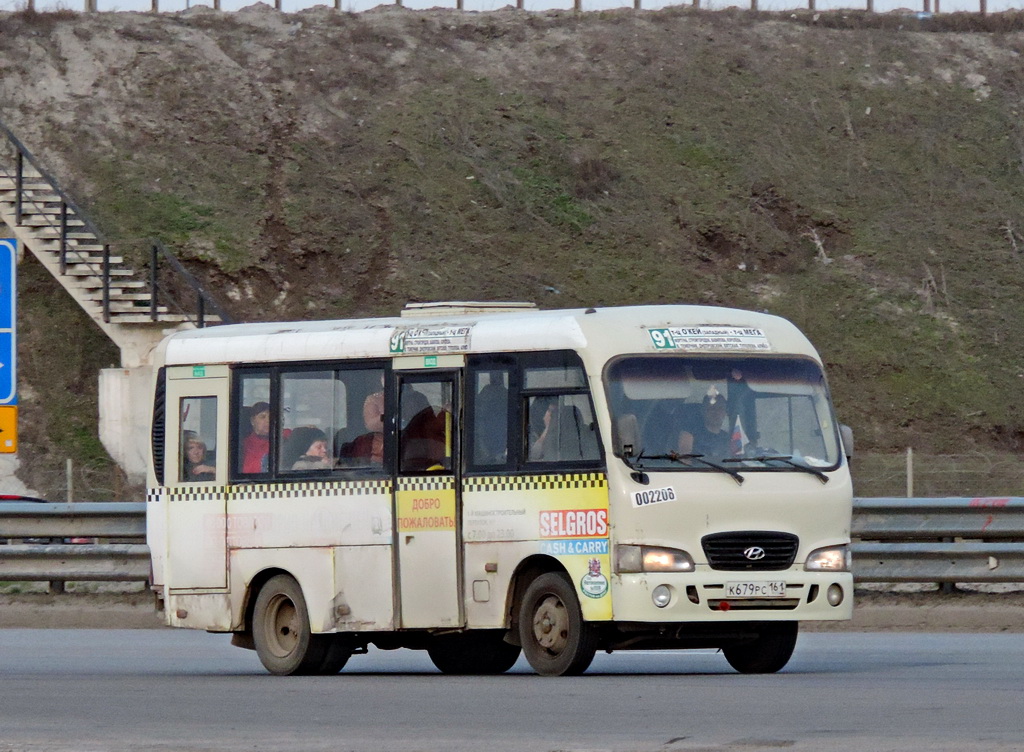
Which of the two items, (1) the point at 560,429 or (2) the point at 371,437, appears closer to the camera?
(1) the point at 560,429

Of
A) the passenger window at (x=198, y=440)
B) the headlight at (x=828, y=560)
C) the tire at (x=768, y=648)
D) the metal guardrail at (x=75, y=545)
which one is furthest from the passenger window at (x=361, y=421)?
the metal guardrail at (x=75, y=545)

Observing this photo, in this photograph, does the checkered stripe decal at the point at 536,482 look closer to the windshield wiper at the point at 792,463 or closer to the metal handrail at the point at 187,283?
the windshield wiper at the point at 792,463

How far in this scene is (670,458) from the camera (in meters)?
14.1

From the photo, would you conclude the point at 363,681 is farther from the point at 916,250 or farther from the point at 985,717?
the point at 916,250

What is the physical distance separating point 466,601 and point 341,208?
2899 cm

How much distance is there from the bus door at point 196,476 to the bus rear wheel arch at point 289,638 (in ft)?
1.59

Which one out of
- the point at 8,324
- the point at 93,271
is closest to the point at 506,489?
the point at 8,324

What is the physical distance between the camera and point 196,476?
16406 millimetres

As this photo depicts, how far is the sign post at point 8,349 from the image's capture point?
15930 millimetres

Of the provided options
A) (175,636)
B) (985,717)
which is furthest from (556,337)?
(175,636)

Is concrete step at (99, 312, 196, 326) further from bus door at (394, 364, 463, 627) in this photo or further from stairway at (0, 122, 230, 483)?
bus door at (394, 364, 463, 627)

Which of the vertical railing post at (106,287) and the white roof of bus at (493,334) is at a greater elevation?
the vertical railing post at (106,287)

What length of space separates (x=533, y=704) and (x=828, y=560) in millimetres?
3463

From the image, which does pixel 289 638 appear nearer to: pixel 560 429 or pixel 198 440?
pixel 198 440
